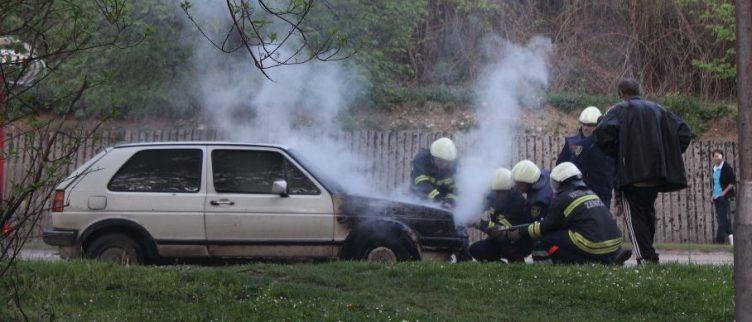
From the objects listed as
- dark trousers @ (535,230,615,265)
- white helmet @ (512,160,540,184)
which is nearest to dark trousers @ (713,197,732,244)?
white helmet @ (512,160,540,184)

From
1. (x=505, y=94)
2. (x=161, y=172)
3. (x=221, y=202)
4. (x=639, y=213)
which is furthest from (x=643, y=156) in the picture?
(x=505, y=94)

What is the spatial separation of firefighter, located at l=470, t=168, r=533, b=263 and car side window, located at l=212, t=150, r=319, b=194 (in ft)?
6.80

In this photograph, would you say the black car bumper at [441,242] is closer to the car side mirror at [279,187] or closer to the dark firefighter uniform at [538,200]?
the dark firefighter uniform at [538,200]

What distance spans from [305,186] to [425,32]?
542 inches

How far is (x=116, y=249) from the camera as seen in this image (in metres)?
10.1

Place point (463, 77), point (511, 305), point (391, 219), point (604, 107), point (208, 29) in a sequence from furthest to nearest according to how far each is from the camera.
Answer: point (463, 77)
point (604, 107)
point (208, 29)
point (391, 219)
point (511, 305)

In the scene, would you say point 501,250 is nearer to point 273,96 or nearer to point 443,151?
point 443,151

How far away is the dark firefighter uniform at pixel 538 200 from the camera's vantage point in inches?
416

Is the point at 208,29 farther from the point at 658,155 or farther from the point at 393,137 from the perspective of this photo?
the point at 658,155

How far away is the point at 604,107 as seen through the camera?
2097 cm

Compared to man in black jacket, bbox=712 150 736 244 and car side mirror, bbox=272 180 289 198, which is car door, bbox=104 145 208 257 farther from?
man in black jacket, bbox=712 150 736 244

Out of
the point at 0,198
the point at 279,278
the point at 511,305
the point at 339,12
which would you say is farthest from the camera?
the point at 339,12

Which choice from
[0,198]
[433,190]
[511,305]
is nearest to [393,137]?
[433,190]

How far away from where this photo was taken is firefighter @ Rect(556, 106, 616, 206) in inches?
440
